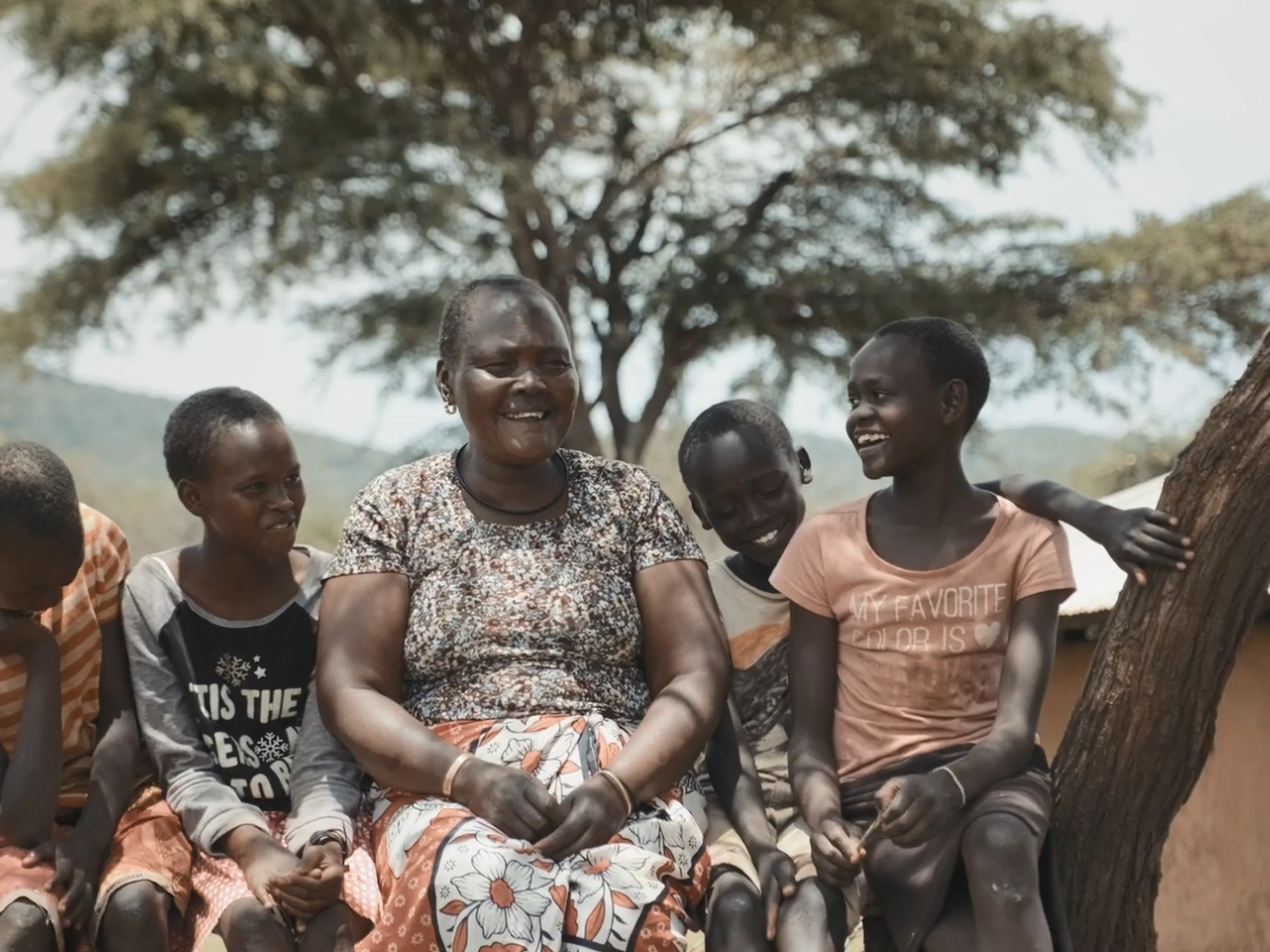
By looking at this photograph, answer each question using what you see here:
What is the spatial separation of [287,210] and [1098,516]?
1180 cm

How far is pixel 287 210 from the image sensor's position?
14.3 metres

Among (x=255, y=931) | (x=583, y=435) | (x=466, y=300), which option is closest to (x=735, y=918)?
(x=255, y=931)

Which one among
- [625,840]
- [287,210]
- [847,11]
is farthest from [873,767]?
[847,11]

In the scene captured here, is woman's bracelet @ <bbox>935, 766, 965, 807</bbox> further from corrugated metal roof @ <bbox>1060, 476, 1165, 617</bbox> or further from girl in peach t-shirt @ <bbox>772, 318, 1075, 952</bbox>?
corrugated metal roof @ <bbox>1060, 476, 1165, 617</bbox>

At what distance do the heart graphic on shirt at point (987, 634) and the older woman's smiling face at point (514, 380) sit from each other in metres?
1.00

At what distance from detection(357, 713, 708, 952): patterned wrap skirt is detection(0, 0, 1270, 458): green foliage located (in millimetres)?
10833

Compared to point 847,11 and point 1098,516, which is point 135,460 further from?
point 1098,516

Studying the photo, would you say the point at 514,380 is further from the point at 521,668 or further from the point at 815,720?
the point at 815,720

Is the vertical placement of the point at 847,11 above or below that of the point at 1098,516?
above

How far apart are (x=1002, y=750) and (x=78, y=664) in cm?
205

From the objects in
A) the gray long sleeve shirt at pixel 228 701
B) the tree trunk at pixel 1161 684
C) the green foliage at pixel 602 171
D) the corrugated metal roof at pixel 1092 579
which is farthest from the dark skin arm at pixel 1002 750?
the green foliage at pixel 602 171

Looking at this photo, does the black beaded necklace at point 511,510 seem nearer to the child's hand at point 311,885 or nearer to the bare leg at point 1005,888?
the child's hand at point 311,885

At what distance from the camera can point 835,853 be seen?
328 centimetres

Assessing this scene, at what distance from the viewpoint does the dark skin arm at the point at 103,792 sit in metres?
3.36
